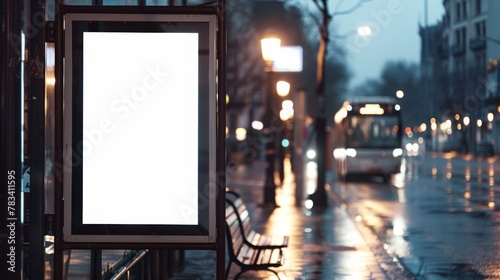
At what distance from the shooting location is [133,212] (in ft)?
23.2

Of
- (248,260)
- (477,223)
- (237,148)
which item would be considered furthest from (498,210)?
(237,148)

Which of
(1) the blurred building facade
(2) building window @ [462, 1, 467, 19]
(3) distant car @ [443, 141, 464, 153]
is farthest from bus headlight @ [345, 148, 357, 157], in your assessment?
(3) distant car @ [443, 141, 464, 153]

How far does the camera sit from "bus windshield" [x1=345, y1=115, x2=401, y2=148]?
138 feet

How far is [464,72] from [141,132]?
2764 inches

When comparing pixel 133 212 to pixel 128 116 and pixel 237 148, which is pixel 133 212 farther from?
pixel 237 148

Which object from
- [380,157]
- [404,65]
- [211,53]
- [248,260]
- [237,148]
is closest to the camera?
[211,53]

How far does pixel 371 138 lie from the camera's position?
42.1 m

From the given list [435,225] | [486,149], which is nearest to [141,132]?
[435,225]

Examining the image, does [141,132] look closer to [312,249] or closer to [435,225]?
[312,249]

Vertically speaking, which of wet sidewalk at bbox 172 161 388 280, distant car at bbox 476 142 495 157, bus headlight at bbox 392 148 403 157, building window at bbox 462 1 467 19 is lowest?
wet sidewalk at bbox 172 161 388 280

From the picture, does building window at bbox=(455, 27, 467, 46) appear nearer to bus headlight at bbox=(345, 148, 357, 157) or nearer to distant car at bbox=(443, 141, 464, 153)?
bus headlight at bbox=(345, 148, 357, 157)

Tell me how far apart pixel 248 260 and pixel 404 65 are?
110470mm

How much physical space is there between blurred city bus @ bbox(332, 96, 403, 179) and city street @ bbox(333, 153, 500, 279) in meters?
5.09

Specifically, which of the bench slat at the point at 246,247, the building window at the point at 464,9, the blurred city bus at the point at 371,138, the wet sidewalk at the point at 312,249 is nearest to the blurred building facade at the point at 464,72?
the building window at the point at 464,9
